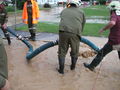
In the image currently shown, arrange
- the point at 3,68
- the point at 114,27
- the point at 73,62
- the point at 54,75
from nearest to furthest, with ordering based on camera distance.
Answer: the point at 3,68 → the point at 114,27 → the point at 54,75 → the point at 73,62

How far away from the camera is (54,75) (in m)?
7.15

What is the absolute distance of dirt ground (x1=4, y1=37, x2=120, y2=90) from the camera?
645 cm

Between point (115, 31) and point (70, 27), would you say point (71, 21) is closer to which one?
point (70, 27)

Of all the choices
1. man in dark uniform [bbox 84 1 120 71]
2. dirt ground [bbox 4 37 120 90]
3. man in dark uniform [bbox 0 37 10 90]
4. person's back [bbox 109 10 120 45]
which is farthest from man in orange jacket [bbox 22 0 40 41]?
man in dark uniform [bbox 0 37 10 90]

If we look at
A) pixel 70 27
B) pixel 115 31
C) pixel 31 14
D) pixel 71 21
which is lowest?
pixel 31 14

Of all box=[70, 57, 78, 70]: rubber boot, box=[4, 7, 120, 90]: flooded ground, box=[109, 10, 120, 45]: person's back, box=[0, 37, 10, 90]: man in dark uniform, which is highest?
box=[0, 37, 10, 90]: man in dark uniform

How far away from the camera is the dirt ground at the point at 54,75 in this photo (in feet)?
21.1

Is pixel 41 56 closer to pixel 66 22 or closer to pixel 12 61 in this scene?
pixel 12 61

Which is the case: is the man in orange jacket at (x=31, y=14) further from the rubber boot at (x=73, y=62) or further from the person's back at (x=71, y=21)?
the person's back at (x=71, y=21)

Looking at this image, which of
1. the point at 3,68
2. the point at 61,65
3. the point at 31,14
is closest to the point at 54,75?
the point at 61,65

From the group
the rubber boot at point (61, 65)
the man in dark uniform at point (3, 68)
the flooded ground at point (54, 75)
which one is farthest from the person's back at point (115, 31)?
the man in dark uniform at point (3, 68)

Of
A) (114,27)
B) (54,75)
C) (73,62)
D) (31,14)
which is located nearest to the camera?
(114,27)

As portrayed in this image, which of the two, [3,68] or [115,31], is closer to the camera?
[3,68]

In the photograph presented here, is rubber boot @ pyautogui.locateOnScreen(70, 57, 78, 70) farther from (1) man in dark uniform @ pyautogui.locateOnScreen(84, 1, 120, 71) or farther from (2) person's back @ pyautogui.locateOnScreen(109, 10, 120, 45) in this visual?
(2) person's back @ pyautogui.locateOnScreen(109, 10, 120, 45)
